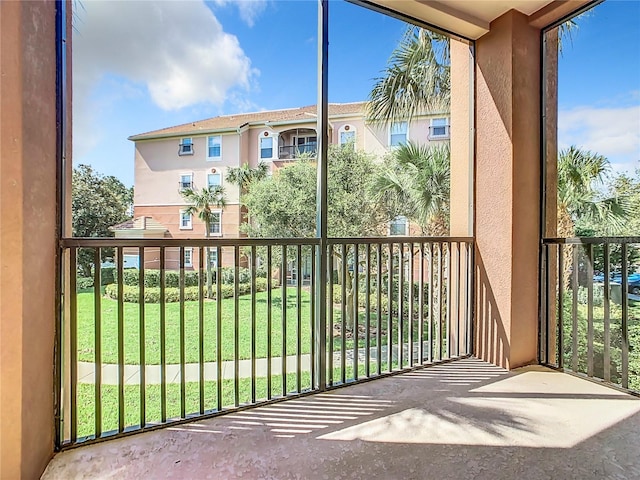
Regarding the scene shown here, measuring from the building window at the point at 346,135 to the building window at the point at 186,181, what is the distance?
1.15 meters

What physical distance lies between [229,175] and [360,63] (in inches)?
66.3

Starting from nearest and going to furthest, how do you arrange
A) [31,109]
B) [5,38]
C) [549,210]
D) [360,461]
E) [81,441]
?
[5,38]
[31,109]
[360,461]
[81,441]
[549,210]

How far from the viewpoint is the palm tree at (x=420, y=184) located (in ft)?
10.8

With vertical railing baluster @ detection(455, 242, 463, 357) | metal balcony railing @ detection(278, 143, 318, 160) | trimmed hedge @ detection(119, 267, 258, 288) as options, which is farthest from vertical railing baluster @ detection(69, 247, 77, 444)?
vertical railing baluster @ detection(455, 242, 463, 357)

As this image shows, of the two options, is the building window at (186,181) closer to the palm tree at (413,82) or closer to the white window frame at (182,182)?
the white window frame at (182,182)

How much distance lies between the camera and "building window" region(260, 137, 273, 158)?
2.58m

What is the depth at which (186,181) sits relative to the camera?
2.22 meters

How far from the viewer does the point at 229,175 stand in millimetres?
2402

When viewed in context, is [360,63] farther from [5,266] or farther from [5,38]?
[5,266]

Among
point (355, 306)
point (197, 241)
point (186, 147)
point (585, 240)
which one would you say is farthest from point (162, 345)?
point (585, 240)

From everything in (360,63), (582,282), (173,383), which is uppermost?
(360,63)

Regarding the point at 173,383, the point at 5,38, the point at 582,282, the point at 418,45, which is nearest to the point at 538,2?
the point at 418,45

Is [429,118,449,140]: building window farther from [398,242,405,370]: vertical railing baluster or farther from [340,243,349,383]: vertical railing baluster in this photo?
[340,243,349,383]: vertical railing baluster

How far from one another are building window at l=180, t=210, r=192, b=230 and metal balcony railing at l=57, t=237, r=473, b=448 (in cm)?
15
